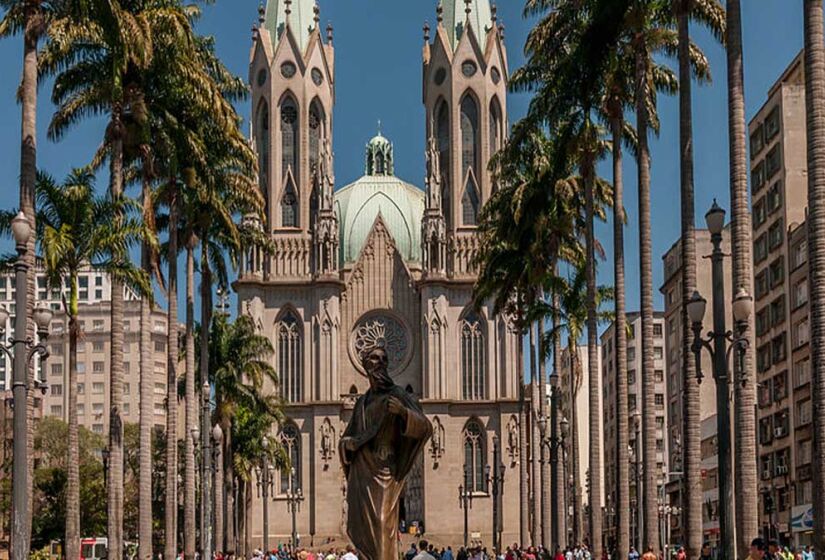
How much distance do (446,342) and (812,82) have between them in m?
78.1

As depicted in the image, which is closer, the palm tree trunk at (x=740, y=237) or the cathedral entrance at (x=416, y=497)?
the palm tree trunk at (x=740, y=237)

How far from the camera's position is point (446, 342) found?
9844 cm

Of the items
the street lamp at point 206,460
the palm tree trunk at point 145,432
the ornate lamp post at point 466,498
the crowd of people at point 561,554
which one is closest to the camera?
the crowd of people at point 561,554

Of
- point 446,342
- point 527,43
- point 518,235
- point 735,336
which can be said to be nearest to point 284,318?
point 446,342

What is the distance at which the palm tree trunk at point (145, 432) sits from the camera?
130 feet

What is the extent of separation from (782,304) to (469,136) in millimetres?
37610

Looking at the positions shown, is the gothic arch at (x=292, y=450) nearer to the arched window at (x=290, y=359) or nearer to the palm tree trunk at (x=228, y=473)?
the arched window at (x=290, y=359)

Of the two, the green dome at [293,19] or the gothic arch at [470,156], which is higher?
the green dome at [293,19]

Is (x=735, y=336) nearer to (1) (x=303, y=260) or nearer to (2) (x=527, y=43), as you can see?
(2) (x=527, y=43)

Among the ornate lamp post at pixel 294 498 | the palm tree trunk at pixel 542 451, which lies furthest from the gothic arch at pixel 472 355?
the palm tree trunk at pixel 542 451

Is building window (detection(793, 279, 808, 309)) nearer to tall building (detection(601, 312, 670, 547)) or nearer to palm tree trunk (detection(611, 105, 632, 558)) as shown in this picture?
palm tree trunk (detection(611, 105, 632, 558))

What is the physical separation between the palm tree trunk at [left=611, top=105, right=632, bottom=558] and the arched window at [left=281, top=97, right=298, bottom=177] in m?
64.2

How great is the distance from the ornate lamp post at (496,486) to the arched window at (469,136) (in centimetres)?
1838

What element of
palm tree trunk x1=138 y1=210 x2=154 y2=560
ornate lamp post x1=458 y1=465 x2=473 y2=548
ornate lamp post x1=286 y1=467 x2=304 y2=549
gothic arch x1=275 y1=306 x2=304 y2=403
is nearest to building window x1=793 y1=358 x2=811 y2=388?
ornate lamp post x1=458 y1=465 x2=473 y2=548
